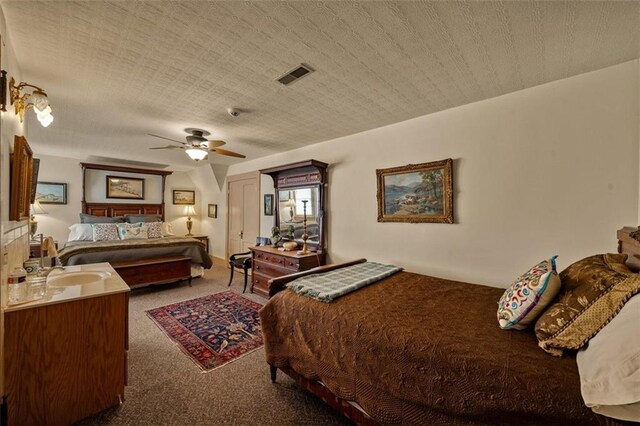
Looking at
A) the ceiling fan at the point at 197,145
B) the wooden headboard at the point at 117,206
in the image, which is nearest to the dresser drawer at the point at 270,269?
the ceiling fan at the point at 197,145

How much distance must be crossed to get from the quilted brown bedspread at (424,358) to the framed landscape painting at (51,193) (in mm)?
5902

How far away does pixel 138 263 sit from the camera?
13.5ft

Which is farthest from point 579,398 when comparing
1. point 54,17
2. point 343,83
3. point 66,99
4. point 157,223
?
point 157,223

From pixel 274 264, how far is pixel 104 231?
3599 millimetres

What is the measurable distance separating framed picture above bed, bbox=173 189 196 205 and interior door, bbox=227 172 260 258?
1.57 meters

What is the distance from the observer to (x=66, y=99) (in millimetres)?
2523

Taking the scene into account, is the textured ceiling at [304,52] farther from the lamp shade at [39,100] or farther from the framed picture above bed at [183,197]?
the framed picture above bed at [183,197]

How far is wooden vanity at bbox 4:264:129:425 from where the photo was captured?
1.42 metres

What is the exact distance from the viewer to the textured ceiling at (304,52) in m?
1.41

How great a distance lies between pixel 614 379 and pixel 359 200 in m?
2.78

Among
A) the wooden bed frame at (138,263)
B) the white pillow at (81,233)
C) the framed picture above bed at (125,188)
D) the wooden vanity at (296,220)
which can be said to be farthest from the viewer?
the framed picture above bed at (125,188)

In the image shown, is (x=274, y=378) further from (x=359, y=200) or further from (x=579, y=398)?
(x=359, y=200)

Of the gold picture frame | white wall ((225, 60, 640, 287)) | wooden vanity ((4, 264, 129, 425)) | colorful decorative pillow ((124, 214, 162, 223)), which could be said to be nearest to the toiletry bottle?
wooden vanity ((4, 264, 129, 425))

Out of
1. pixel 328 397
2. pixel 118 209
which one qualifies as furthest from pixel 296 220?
pixel 118 209
